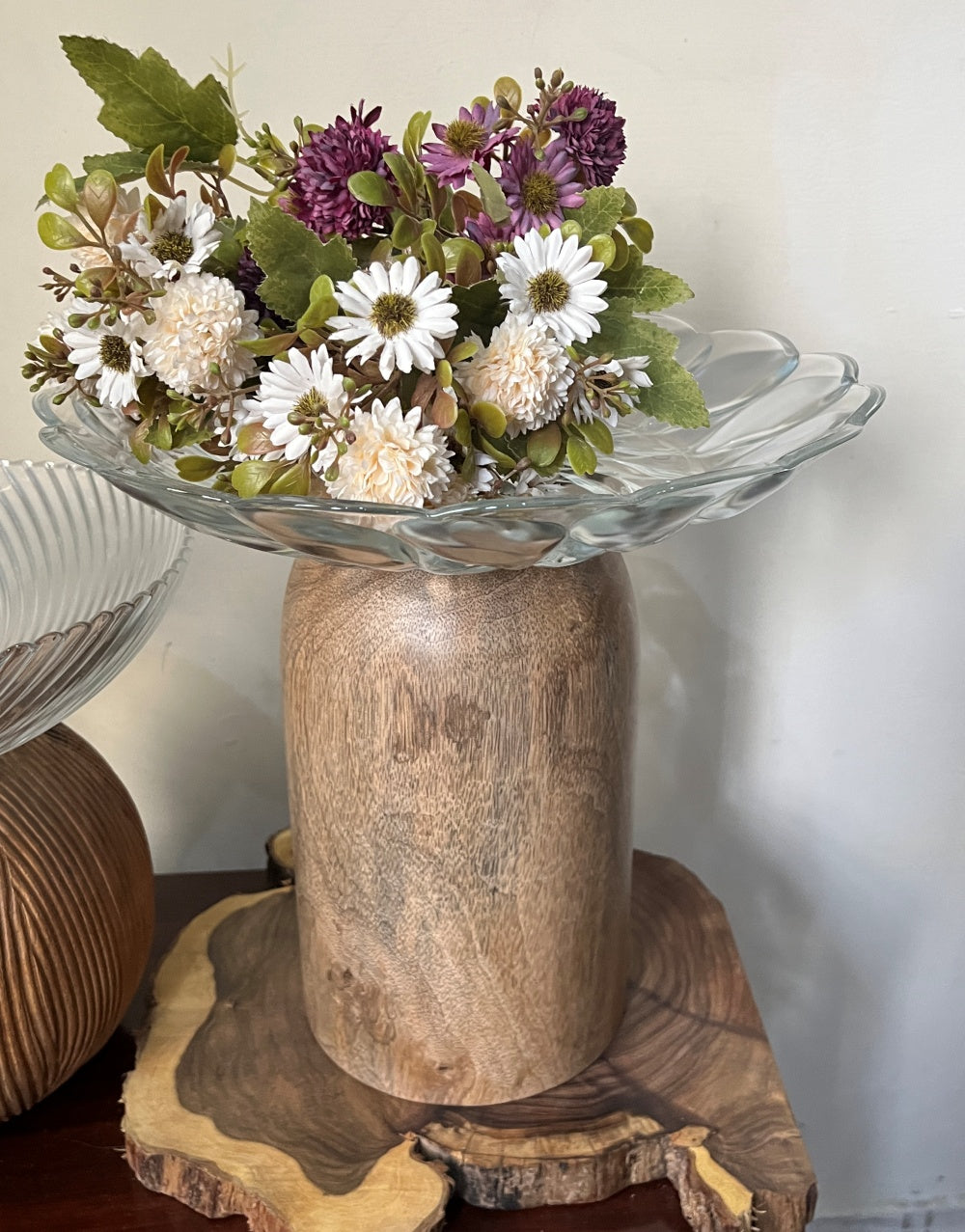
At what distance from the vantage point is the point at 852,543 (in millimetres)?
827

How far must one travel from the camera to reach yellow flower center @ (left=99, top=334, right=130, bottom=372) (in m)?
0.45

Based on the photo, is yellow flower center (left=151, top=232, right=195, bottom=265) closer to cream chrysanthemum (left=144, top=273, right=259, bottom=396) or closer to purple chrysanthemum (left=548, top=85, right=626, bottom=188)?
cream chrysanthemum (left=144, top=273, right=259, bottom=396)

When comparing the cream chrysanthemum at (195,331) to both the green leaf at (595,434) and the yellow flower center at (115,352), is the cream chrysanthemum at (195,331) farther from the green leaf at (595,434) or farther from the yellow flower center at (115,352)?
the green leaf at (595,434)

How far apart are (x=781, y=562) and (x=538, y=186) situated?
443mm

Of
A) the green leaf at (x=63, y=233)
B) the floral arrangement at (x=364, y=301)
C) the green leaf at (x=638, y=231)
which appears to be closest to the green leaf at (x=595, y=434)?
the floral arrangement at (x=364, y=301)

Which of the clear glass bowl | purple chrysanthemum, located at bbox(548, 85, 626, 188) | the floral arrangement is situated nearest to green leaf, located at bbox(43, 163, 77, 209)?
the floral arrangement

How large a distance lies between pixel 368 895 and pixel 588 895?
11cm

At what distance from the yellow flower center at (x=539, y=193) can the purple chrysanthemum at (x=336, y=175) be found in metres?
0.06

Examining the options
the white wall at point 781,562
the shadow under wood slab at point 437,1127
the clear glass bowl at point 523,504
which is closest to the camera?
the clear glass bowl at point 523,504

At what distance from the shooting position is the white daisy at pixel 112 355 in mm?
450

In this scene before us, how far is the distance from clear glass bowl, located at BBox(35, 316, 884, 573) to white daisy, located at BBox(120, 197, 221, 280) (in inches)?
3.3

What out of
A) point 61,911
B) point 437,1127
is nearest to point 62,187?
point 61,911

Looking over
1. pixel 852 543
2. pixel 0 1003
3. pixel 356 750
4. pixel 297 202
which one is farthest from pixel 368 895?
pixel 852 543

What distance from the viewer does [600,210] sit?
0.46 m
